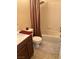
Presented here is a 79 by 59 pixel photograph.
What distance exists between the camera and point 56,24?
601 centimetres

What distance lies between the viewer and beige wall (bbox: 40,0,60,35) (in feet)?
19.4

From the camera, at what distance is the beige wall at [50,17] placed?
591 cm

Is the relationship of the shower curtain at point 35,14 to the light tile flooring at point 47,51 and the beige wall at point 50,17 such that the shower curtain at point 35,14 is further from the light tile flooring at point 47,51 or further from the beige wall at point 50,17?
the beige wall at point 50,17

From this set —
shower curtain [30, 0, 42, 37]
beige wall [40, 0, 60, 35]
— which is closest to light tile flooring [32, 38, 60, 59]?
shower curtain [30, 0, 42, 37]

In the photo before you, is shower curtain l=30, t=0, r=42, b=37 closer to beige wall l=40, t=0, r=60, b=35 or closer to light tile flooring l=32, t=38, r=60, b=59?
light tile flooring l=32, t=38, r=60, b=59

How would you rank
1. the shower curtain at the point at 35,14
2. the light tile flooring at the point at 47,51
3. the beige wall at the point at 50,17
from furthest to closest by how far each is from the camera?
the beige wall at the point at 50,17
the shower curtain at the point at 35,14
the light tile flooring at the point at 47,51

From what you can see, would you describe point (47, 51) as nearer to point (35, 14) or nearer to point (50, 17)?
point (35, 14)

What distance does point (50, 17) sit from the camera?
6031 mm

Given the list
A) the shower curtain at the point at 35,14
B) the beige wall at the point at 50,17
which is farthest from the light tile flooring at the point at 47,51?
the beige wall at the point at 50,17

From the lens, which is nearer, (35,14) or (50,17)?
A: (35,14)

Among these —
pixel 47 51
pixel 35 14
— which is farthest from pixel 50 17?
pixel 47 51
